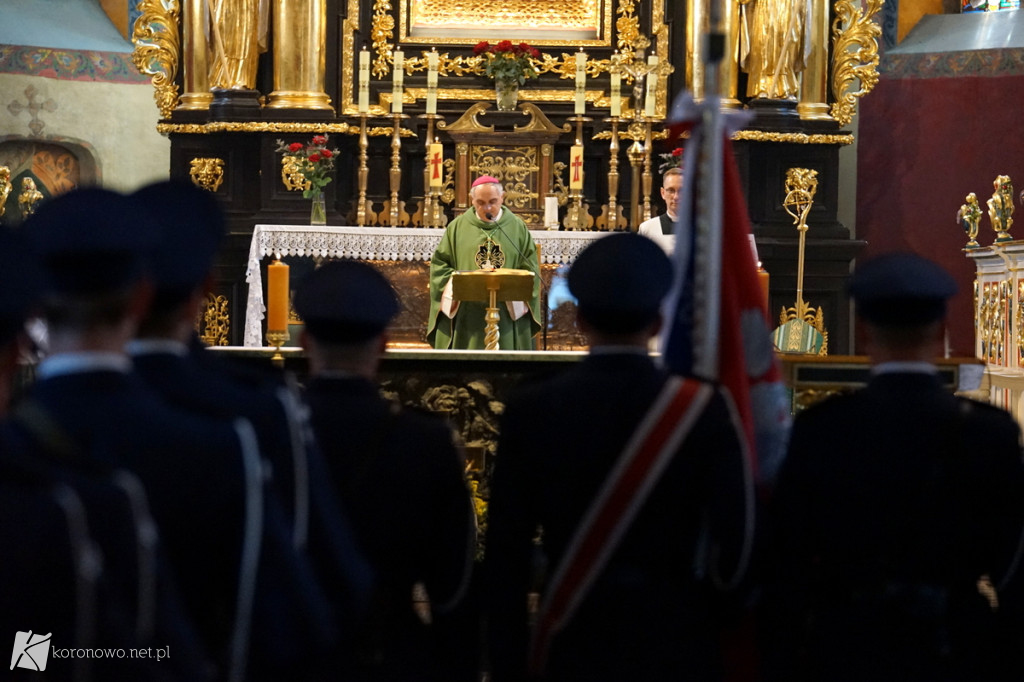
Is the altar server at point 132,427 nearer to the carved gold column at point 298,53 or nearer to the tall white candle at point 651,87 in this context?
the tall white candle at point 651,87

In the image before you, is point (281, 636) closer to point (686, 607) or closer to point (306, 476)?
point (306, 476)

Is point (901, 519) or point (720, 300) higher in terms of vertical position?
point (720, 300)

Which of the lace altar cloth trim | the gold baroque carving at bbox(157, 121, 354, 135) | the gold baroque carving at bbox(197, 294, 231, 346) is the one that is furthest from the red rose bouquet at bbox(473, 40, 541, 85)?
the gold baroque carving at bbox(197, 294, 231, 346)

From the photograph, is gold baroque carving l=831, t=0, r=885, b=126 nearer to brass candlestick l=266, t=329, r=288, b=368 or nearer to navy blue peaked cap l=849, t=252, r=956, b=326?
brass candlestick l=266, t=329, r=288, b=368

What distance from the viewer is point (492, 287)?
687 cm

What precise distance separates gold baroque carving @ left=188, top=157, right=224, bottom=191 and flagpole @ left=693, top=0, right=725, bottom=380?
7943 millimetres

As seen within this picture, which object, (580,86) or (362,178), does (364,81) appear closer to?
(362,178)

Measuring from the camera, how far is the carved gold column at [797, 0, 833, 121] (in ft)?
35.2

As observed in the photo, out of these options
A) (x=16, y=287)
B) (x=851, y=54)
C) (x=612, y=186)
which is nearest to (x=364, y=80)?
(x=612, y=186)

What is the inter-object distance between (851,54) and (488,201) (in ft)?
12.9

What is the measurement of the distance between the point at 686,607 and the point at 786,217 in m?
8.41

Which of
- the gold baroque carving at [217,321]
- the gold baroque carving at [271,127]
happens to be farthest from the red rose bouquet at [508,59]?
the gold baroque carving at [217,321]

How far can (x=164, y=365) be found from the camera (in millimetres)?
2270

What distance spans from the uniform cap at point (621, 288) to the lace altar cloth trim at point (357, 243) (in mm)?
7234
